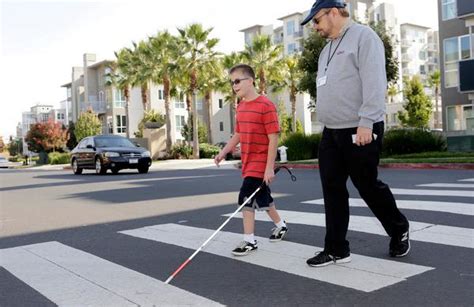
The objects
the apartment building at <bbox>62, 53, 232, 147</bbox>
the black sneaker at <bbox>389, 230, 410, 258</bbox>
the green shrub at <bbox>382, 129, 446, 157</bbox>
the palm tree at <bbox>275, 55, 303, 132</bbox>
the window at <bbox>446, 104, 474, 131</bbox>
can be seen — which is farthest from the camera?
the apartment building at <bbox>62, 53, 232, 147</bbox>

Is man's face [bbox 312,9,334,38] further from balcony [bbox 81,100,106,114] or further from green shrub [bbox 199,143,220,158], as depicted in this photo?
balcony [bbox 81,100,106,114]

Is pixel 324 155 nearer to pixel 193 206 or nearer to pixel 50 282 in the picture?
pixel 50 282

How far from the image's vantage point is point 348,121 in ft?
13.1

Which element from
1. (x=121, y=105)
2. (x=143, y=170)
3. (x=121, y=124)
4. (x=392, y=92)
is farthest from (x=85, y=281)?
(x=392, y=92)

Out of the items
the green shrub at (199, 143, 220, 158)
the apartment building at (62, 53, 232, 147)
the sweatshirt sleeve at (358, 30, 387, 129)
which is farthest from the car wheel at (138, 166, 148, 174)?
the apartment building at (62, 53, 232, 147)

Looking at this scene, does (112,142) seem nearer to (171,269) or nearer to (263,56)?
(171,269)

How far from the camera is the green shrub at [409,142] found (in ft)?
70.1

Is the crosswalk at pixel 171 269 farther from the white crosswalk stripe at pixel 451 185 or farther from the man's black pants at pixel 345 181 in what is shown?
the white crosswalk stripe at pixel 451 185

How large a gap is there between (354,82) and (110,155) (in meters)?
15.5

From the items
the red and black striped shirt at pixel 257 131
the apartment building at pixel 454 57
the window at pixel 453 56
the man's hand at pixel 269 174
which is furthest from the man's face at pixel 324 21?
the window at pixel 453 56

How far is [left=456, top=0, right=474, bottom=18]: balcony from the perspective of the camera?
82.1ft

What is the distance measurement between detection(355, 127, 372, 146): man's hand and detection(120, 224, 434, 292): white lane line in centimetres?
97

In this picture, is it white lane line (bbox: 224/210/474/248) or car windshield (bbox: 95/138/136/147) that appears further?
car windshield (bbox: 95/138/136/147)

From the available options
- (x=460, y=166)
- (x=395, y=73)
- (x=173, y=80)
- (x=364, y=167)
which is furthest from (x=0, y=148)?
(x=364, y=167)
